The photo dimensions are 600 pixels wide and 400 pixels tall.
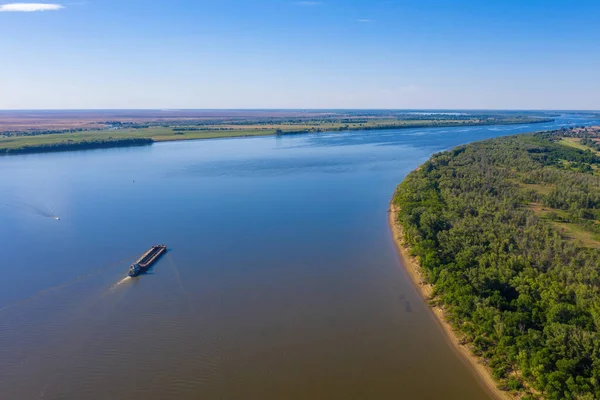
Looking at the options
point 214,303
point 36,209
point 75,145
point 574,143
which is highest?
point 75,145

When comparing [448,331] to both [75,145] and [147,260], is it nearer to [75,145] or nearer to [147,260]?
[147,260]

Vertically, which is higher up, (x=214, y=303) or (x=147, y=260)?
(x=147, y=260)

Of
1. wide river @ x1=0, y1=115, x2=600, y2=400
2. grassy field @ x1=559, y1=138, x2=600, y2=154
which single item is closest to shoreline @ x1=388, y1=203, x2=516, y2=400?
wide river @ x1=0, y1=115, x2=600, y2=400

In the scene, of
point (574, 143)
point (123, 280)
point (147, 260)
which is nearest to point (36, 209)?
point (147, 260)

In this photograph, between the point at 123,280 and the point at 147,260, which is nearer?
the point at 123,280

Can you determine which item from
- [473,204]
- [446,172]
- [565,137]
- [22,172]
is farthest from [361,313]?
[565,137]

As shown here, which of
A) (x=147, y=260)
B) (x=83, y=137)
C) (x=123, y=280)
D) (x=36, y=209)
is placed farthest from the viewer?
(x=83, y=137)

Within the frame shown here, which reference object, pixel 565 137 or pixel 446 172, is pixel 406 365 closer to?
pixel 446 172
